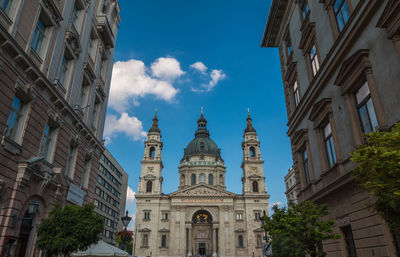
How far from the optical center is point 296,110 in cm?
1783

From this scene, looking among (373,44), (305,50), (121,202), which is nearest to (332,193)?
(373,44)

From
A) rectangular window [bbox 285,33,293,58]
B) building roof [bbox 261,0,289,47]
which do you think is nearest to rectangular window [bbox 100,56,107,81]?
building roof [bbox 261,0,289,47]

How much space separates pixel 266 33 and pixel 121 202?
75.5m

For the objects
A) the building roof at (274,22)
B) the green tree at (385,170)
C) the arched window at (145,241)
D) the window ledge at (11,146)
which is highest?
the building roof at (274,22)

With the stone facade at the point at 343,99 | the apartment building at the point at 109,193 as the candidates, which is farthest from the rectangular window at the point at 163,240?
the stone facade at the point at 343,99

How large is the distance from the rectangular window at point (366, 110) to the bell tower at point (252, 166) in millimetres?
59522

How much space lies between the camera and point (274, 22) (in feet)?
71.1

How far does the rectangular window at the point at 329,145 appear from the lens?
42.9 feet

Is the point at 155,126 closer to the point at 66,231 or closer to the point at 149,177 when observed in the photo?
the point at 149,177

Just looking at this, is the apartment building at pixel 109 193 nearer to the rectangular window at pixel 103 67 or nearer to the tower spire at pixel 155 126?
the tower spire at pixel 155 126

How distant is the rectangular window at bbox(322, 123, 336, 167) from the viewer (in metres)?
13.1

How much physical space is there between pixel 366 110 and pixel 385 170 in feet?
19.4

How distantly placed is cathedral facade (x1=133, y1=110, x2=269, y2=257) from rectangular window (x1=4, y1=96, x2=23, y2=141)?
186 feet

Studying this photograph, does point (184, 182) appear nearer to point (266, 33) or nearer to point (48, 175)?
point (266, 33)
